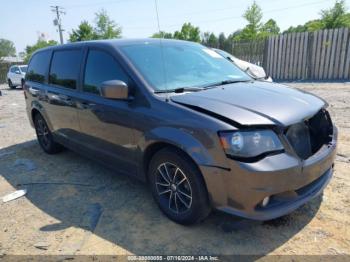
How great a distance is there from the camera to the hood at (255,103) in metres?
2.61

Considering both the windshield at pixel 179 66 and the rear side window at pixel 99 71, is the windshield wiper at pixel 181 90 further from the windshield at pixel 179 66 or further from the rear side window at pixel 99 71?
the rear side window at pixel 99 71

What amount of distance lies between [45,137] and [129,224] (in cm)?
320

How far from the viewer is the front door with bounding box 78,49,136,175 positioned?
344 centimetres

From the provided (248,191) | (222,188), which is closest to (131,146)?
(222,188)

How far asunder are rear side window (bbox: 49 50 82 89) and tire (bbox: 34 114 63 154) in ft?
3.14

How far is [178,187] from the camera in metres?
3.08

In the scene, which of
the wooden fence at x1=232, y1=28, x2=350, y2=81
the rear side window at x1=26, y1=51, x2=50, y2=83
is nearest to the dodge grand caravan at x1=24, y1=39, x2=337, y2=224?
the rear side window at x1=26, y1=51, x2=50, y2=83

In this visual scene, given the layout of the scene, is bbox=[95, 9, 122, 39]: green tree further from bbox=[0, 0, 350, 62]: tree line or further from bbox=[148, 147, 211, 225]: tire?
bbox=[148, 147, 211, 225]: tire

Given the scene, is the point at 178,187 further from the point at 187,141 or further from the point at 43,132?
the point at 43,132

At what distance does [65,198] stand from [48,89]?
6.55 feet

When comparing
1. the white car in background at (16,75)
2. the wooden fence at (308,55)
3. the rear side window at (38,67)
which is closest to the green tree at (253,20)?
the wooden fence at (308,55)

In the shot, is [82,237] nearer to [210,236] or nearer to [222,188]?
[210,236]

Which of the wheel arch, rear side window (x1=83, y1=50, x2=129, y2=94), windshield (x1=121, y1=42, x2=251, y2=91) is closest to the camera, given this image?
the wheel arch

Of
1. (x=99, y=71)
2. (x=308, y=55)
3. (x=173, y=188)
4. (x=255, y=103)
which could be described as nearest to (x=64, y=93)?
(x=99, y=71)
